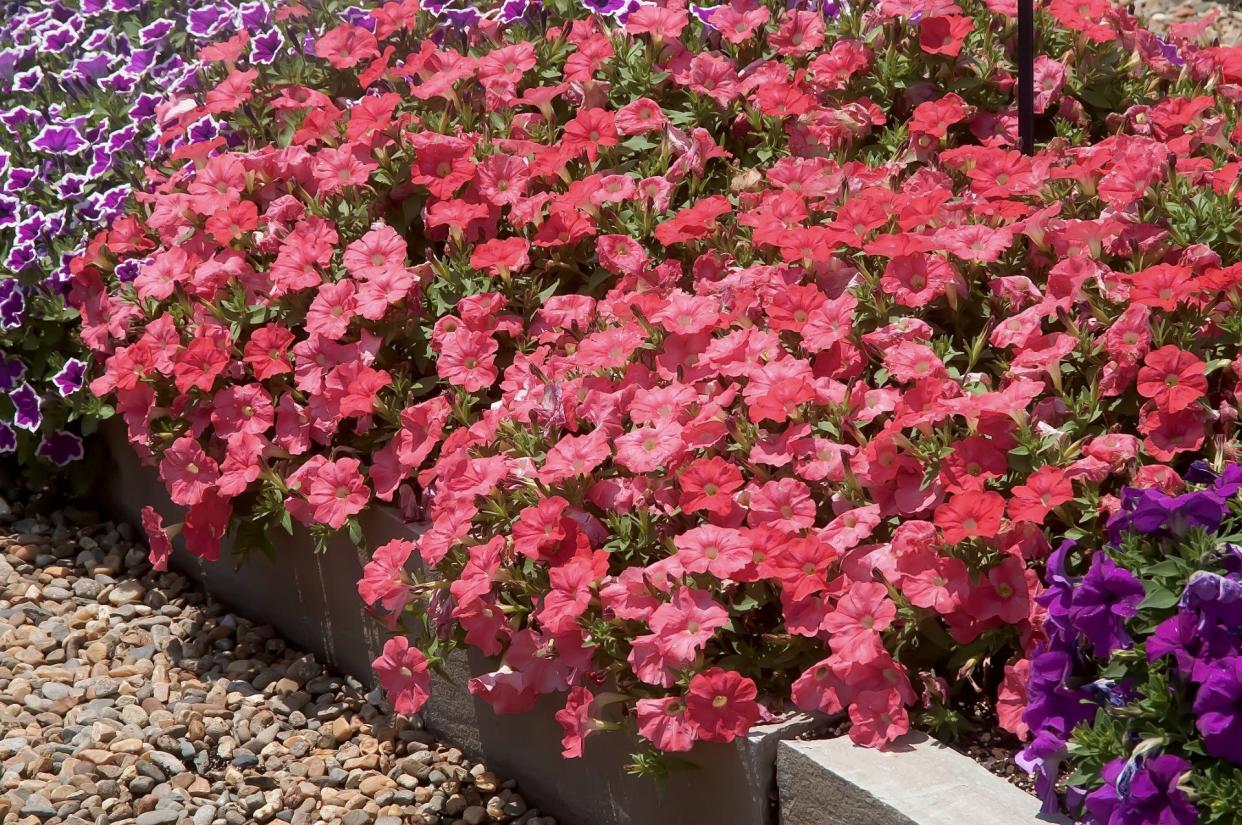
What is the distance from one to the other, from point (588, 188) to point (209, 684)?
1.50m

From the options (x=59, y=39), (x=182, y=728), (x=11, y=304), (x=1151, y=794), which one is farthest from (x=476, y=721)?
(x=59, y=39)

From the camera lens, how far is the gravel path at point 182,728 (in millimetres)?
3225

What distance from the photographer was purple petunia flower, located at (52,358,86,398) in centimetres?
416

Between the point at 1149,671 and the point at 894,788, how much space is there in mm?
472

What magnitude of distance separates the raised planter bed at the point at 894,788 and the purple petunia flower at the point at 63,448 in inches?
100

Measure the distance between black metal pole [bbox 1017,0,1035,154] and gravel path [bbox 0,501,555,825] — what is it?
191cm

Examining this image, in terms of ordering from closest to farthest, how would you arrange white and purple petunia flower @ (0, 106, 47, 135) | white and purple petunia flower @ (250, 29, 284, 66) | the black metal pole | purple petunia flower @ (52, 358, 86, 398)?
the black metal pole
purple petunia flower @ (52, 358, 86, 398)
white and purple petunia flower @ (250, 29, 284, 66)
white and purple petunia flower @ (0, 106, 47, 135)

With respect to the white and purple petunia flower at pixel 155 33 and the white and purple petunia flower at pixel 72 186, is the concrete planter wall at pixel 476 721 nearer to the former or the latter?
the white and purple petunia flower at pixel 72 186

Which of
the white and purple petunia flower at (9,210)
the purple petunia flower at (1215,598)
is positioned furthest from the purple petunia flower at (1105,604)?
the white and purple petunia flower at (9,210)

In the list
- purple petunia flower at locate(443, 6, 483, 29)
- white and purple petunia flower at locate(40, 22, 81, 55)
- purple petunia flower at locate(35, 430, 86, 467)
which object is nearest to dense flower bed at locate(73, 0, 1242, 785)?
purple petunia flower at locate(443, 6, 483, 29)

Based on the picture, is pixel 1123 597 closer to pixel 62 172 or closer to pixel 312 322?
pixel 312 322

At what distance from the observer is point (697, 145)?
3818 millimetres

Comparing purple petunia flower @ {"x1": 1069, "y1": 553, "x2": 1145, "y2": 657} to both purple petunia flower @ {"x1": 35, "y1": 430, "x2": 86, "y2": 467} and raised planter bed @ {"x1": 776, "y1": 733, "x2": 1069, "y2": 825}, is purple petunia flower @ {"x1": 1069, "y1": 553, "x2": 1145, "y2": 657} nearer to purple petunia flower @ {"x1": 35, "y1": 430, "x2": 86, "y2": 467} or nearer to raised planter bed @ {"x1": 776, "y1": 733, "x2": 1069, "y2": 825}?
raised planter bed @ {"x1": 776, "y1": 733, "x2": 1069, "y2": 825}

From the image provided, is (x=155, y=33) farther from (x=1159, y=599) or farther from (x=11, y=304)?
(x=1159, y=599)
